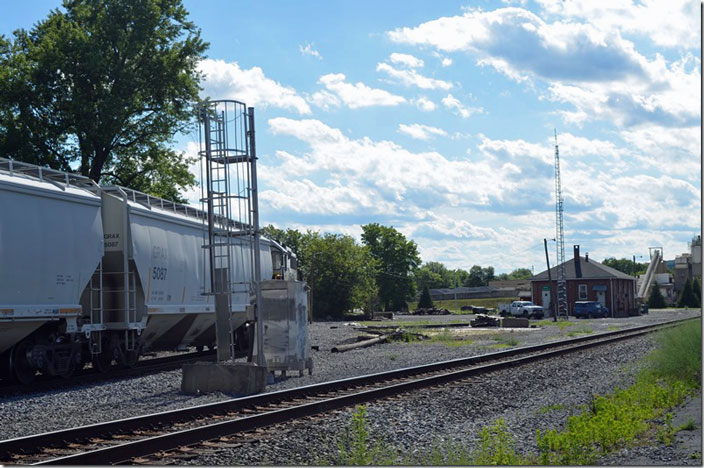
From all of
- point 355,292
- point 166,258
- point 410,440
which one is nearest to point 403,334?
point 166,258

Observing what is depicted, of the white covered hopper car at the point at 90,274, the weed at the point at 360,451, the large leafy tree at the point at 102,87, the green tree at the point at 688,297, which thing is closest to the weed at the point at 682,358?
the weed at the point at 360,451

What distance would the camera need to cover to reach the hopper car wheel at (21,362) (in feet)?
52.7

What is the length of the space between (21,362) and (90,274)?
89.7 inches

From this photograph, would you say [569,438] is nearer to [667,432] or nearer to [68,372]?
[667,432]

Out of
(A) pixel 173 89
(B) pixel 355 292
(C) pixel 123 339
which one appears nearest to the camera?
(C) pixel 123 339

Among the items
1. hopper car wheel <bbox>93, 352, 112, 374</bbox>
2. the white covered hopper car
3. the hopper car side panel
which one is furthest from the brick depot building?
the hopper car side panel

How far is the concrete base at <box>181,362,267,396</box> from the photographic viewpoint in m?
14.2

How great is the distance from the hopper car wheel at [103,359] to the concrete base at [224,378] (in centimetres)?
466

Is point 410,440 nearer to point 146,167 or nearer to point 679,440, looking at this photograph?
point 679,440

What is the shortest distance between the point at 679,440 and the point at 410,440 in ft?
10.4

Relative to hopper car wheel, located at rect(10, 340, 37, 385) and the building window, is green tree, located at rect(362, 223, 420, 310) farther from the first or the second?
hopper car wheel, located at rect(10, 340, 37, 385)

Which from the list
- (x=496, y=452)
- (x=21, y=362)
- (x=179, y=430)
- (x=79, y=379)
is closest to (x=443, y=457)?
(x=496, y=452)

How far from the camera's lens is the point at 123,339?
1894 centimetres

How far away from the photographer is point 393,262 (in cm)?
12344
